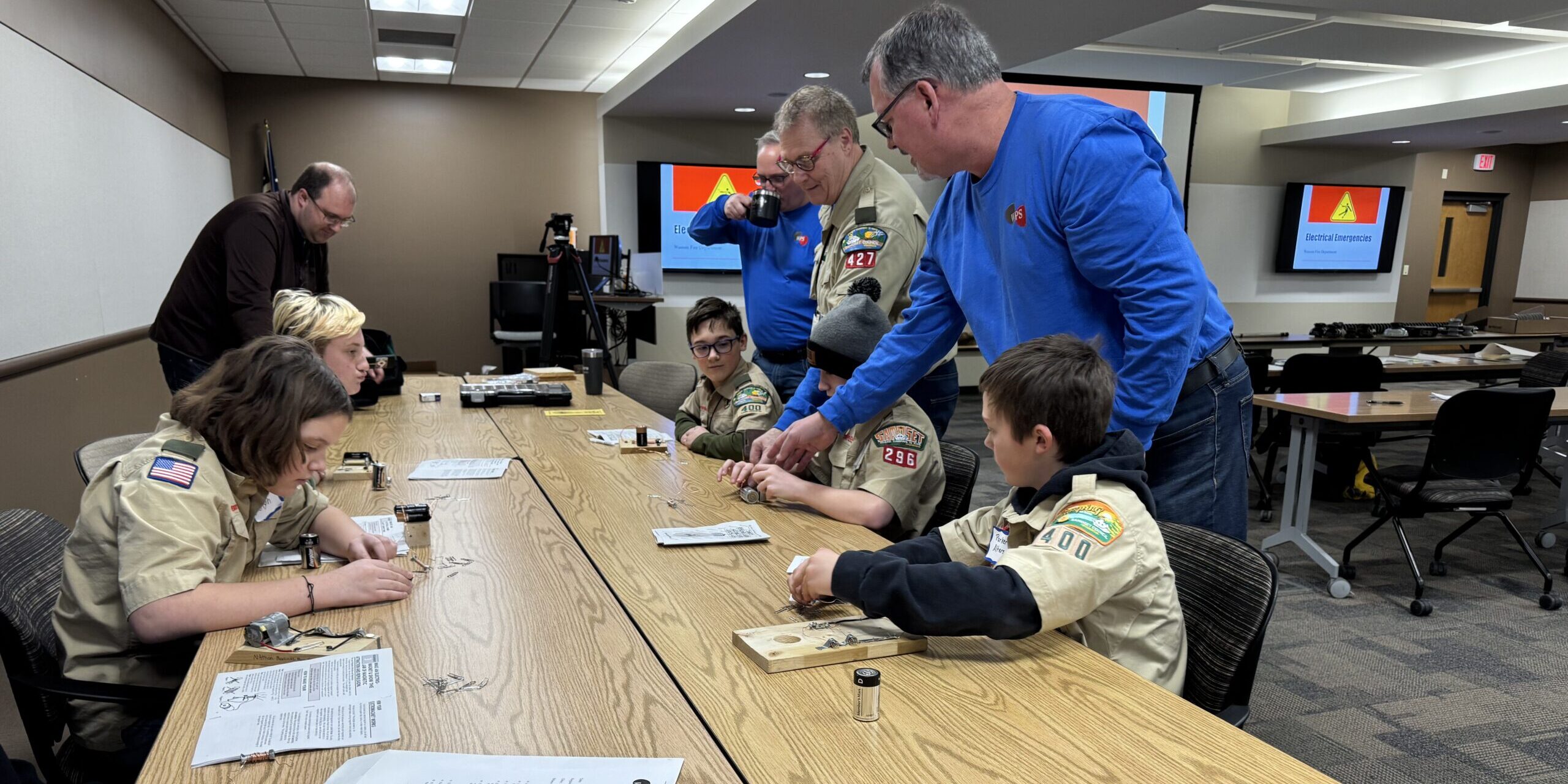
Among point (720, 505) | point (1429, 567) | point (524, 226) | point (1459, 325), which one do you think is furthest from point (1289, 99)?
point (720, 505)

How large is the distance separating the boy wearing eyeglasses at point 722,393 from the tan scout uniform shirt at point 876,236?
0.37 meters

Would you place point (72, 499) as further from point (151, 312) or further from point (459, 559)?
point (459, 559)

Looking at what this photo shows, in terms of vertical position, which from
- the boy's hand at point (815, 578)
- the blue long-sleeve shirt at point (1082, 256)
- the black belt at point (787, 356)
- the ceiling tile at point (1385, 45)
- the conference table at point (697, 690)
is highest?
the ceiling tile at point (1385, 45)

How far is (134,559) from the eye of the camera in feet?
4.34

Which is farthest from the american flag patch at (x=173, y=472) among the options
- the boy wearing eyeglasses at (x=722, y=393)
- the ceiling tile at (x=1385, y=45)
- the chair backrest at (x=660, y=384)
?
the ceiling tile at (x=1385, y=45)

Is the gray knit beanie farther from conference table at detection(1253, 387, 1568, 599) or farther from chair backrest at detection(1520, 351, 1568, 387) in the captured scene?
chair backrest at detection(1520, 351, 1568, 387)

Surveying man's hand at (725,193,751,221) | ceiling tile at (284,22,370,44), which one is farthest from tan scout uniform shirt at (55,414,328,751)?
ceiling tile at (284,22,370,44)

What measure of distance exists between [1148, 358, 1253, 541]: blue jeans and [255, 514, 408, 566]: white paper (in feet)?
4.66

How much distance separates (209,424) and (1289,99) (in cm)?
992

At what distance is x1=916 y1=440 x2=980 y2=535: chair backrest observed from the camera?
2123 millimetres

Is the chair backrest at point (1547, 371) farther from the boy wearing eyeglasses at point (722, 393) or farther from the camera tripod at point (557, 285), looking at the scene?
the camera tripod at point (557, 285)

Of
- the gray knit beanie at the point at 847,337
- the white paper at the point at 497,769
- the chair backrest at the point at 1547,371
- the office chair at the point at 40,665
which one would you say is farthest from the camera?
the chair backrest at the point at 1547,371

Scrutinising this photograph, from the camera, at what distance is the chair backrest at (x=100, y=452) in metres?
2.04

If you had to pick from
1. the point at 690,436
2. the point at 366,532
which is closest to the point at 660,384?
the point at 690,436
